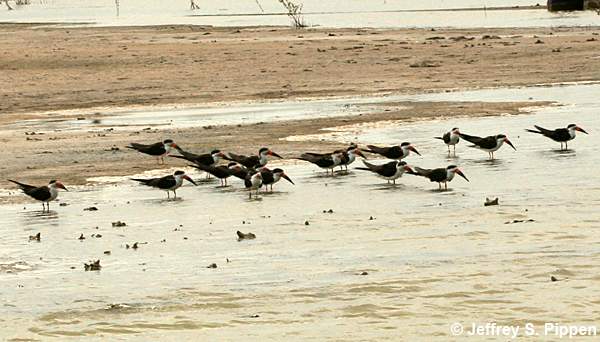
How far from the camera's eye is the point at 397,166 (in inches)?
730

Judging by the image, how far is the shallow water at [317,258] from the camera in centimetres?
1137

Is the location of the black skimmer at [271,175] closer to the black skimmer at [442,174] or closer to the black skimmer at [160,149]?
the black skimmer at [442,174]

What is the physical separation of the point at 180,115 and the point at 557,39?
15989 millimetres

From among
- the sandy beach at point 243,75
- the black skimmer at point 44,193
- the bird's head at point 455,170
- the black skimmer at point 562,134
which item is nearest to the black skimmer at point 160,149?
the sandy beach at point 243,75

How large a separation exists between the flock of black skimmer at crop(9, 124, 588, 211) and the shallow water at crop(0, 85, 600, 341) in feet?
0.71

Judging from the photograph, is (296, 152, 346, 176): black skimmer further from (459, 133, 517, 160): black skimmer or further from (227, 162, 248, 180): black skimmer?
(459, 133, 517, 160): black skimmer

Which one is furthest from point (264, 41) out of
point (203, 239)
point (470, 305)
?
point (470, 305)

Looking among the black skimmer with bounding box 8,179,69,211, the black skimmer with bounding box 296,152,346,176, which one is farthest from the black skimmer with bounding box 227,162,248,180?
the black skimmer with bounding box 8,179,69,211

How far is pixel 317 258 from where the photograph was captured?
45.2 ft

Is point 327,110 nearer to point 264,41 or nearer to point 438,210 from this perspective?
point 438,210

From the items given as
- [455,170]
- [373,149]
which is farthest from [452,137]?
[455,170]

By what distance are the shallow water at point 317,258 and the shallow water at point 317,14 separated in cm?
3100

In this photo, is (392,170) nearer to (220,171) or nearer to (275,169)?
(275,169)

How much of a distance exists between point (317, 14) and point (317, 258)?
48749 mm
